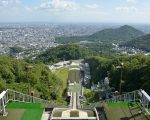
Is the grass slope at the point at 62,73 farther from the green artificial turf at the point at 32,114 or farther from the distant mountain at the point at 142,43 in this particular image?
the distant mountain at the point at 142,43

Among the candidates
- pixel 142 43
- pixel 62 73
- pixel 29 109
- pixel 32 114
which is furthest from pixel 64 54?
pixel 32 114

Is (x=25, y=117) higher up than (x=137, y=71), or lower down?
higher up

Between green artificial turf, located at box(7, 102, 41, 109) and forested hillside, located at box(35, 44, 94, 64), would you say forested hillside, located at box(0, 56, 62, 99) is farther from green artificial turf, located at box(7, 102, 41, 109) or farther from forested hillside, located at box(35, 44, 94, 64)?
forested hillside, located at box(35, 44, 94, 64)

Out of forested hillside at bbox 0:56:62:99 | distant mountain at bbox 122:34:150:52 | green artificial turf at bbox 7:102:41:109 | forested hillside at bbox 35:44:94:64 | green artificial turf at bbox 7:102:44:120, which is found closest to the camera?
green artificial turf at bbox 7:102:44:120

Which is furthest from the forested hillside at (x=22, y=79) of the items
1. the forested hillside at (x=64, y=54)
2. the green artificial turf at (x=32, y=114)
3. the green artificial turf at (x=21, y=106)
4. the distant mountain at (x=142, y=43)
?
the distant mountain at (x=142, y=43)

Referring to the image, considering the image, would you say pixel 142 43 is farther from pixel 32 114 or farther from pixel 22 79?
pixel 32 114

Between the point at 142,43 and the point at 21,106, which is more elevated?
the point at 21,106

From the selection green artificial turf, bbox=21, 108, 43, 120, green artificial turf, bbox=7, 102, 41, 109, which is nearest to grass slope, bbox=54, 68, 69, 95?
green artificial turf, bbox=7, 102, 41, 109

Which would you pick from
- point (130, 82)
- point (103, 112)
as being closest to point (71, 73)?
point (130, 82)

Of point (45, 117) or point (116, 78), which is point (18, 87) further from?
point (45, 117)
